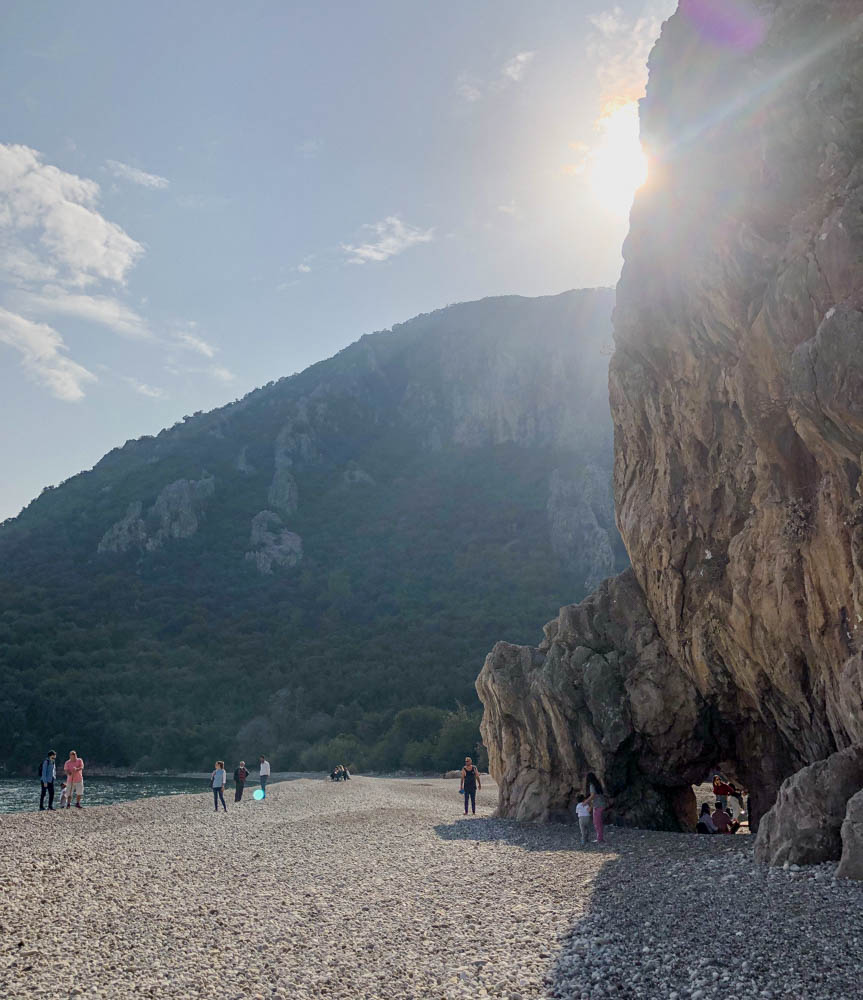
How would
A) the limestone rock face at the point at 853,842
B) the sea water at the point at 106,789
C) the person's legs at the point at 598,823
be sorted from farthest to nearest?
the sea water at the point at 106,789
the person's legs at the point at 598,823
the limestone rock face at the point at 853,842

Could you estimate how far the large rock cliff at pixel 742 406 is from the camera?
14.0 metres

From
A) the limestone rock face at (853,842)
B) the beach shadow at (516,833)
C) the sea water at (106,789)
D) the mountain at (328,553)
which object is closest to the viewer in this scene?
the limestone rock face at (853,842)

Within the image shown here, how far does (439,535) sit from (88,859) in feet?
297

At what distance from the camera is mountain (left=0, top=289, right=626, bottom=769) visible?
71.6m

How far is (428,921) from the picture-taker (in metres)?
11.3

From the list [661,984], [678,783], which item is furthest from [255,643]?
[661,984]

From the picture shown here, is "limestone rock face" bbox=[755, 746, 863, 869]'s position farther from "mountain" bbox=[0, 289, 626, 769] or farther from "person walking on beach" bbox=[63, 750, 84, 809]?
"mountain" bbox=[0, 289, 626, 769]

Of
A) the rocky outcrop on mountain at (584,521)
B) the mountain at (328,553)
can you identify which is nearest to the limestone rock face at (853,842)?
the mountain at (328,553)

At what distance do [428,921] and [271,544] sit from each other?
321 feet

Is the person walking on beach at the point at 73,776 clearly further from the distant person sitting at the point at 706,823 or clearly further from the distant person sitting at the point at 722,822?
the distant person sitting at the point at 722,822

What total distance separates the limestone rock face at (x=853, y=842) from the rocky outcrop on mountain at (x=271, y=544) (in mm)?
96107

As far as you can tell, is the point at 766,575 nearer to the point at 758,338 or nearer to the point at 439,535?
the point at 758,338

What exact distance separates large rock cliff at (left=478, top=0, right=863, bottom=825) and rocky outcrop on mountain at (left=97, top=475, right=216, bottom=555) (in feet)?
284

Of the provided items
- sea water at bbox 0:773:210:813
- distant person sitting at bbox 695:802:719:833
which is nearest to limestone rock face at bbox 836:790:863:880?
distant person sitting at bbox 695:802:719:833
